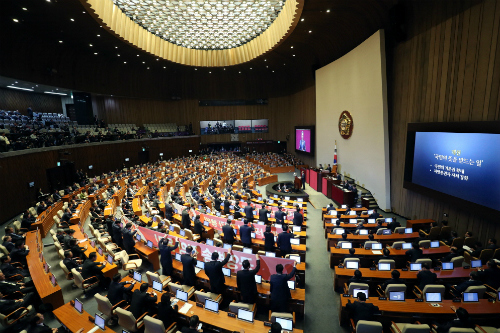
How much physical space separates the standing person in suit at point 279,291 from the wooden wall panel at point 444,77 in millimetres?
7665

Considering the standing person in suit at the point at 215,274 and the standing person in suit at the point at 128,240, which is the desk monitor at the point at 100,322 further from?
the standing person in suit at the point at 128,240

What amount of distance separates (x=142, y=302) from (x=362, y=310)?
4326 mm

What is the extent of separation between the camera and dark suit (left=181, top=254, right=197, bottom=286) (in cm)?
613

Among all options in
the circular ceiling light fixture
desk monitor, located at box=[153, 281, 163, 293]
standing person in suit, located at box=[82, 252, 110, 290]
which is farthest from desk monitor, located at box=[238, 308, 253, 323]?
the circular ceiling light fixture

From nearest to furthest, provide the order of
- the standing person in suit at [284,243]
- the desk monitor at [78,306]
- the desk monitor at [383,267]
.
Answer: the desk monitor at [78,306], the desk monitor at [383,267], the standing person in suit at [284,243]

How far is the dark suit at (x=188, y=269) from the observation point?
6129 mm

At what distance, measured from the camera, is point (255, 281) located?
5773mm

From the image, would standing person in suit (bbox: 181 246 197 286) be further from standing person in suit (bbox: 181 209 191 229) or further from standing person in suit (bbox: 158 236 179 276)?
standing person in suit (bbox: 181 209 191 229)

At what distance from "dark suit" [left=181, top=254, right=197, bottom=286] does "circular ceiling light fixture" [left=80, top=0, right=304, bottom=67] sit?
1203cm

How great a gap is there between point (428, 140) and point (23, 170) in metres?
20.1

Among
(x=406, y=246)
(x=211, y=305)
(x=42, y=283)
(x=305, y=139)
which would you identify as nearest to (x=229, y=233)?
(x=211, y=305)

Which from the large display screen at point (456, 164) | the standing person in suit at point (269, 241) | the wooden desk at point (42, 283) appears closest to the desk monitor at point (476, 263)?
the large display screen at point (456, 164)

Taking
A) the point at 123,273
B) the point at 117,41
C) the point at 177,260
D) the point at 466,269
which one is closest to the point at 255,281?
the point at 177,260

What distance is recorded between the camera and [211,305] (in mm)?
5031
